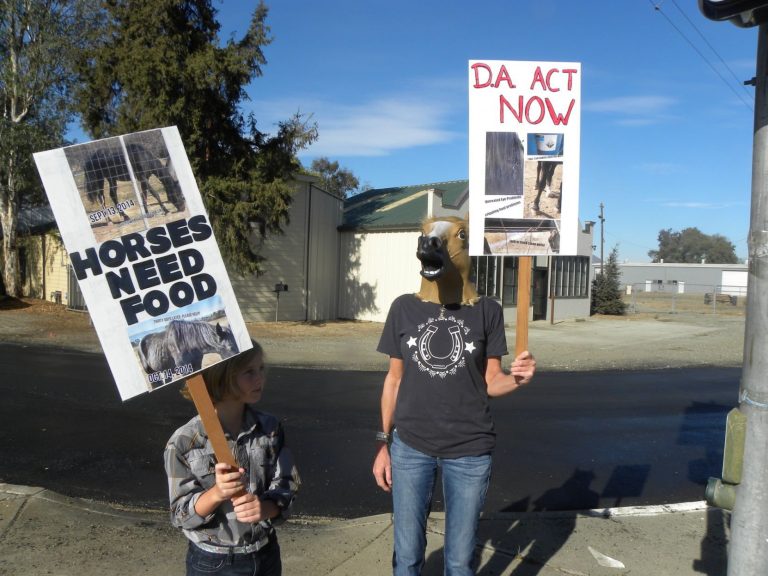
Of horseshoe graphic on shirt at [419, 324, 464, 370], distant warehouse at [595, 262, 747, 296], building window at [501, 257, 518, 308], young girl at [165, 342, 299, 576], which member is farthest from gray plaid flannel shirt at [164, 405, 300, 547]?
distant warehouse at [595, 262, 747, 296]

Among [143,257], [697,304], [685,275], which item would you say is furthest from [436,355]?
[685,275]

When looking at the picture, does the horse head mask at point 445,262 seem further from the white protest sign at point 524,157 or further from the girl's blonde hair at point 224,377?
the girl's blonde hair at point 224,377

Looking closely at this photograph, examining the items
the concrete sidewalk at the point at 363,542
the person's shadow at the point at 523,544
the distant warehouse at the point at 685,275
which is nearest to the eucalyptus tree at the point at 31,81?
the concrete sidewalk at the point at 363,542

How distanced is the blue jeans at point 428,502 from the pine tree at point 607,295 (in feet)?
95.8

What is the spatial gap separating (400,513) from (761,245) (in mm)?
1815

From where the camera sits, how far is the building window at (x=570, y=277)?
26938 millimetres

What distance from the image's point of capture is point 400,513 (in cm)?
292

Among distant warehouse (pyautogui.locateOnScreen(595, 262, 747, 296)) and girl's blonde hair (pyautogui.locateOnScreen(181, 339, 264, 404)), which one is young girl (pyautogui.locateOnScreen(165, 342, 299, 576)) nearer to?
girl's blonde hair (pyautogui.locateOnScreen(181, 339, 264, 404))

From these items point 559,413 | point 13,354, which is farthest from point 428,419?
point 13,354

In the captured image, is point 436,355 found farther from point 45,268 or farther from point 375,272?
point 45,268

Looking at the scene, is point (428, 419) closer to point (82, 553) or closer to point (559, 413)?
point (82, 553)

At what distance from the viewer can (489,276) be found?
23594mm

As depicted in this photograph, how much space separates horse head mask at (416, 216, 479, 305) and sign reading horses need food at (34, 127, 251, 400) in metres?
0.89

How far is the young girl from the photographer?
225cm
